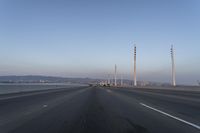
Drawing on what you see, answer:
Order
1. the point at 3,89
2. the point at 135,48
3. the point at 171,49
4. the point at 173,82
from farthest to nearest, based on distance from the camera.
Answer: the point at 135,48 < the point at 171,49 < the point at 173,82 < the point at 3,89

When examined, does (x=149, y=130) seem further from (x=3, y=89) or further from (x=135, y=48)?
(x=135, y=48)

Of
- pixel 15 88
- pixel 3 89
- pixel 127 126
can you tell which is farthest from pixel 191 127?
pixel 15 88

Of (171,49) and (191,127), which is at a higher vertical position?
(171,49)

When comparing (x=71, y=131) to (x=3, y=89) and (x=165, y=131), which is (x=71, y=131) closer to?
(x=165, y=131)

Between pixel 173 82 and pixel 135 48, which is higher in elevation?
pixel 135 48

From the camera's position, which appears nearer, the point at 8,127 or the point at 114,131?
the point at 114,131

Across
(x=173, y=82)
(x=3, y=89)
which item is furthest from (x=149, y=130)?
(x=173, y=82)

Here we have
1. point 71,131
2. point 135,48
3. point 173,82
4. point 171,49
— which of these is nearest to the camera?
point 71,131

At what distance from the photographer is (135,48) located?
310 ft

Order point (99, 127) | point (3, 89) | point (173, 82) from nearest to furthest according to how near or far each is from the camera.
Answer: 1. point (99, 127)
2. point (3, 89)
3. point (173, 82)

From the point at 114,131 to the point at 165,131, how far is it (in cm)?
155

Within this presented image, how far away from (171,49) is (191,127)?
222 feet

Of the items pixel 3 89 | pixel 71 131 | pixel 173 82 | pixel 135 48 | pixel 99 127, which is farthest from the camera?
pixel 135 48

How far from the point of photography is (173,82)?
2751 inches
